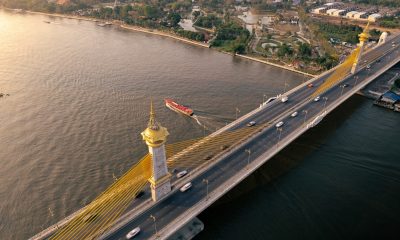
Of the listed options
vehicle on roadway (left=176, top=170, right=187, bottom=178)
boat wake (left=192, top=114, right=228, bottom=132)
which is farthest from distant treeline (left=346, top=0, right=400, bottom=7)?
vehicle on roadway (left=176, top=170, right=187, bottom=178)

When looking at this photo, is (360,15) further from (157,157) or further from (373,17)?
(157,157)

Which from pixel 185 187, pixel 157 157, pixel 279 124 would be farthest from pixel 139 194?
pixel 279 124

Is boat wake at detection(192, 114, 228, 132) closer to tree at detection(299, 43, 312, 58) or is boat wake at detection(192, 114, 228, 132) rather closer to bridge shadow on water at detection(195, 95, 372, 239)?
bridge shadow on water at detection(195, 95, 372, 239)

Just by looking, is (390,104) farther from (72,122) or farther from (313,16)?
(313,16)

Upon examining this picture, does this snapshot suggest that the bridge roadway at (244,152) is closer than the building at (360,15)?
Yes

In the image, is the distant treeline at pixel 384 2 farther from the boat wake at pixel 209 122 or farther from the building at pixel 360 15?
the boat wake at pixel 209 122

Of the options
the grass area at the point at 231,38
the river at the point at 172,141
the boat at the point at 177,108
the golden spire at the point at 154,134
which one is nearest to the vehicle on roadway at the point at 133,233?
the golden spire at the point at 154,134

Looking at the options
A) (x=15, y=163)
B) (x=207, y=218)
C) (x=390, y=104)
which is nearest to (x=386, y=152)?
(x=390, y=104)
